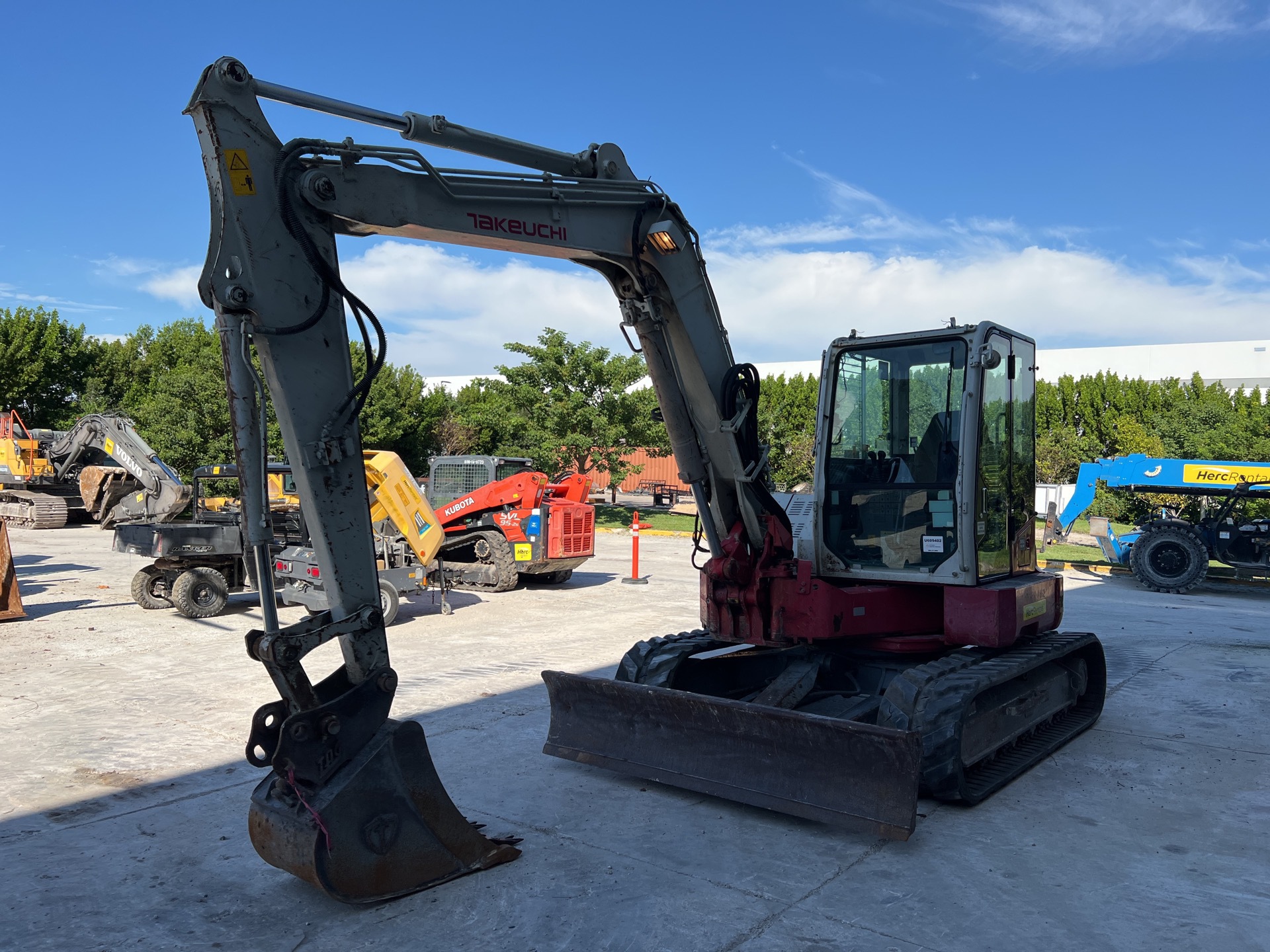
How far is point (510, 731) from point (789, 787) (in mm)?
2503

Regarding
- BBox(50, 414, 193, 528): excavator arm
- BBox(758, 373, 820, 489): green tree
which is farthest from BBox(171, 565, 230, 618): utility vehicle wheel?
BBox(758, 373, 820, 489): green tree

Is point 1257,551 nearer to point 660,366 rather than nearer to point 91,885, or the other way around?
point 660,366

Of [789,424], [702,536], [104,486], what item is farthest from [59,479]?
[702,536]

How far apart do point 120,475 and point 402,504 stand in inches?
653

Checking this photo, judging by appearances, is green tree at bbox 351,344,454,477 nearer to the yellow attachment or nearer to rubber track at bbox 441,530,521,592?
rubber track at bbox 441,530,521,592

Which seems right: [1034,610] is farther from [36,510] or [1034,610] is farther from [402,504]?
[36,510]

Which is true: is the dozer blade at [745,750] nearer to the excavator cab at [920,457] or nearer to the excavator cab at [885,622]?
the excavator cab at [885,622]

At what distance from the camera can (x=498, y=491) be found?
14125 mm

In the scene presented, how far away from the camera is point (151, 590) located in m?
12.4

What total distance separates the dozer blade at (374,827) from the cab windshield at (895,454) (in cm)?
328

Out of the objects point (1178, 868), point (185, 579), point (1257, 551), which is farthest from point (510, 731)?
point (1257, 551)

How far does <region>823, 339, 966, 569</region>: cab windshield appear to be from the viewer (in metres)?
6.28

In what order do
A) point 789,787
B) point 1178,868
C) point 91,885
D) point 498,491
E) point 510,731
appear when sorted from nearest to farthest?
point 91,885
point 1178,868
point 789,787
point 510,731
point 498,491

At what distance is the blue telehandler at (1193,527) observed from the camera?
1555cm
